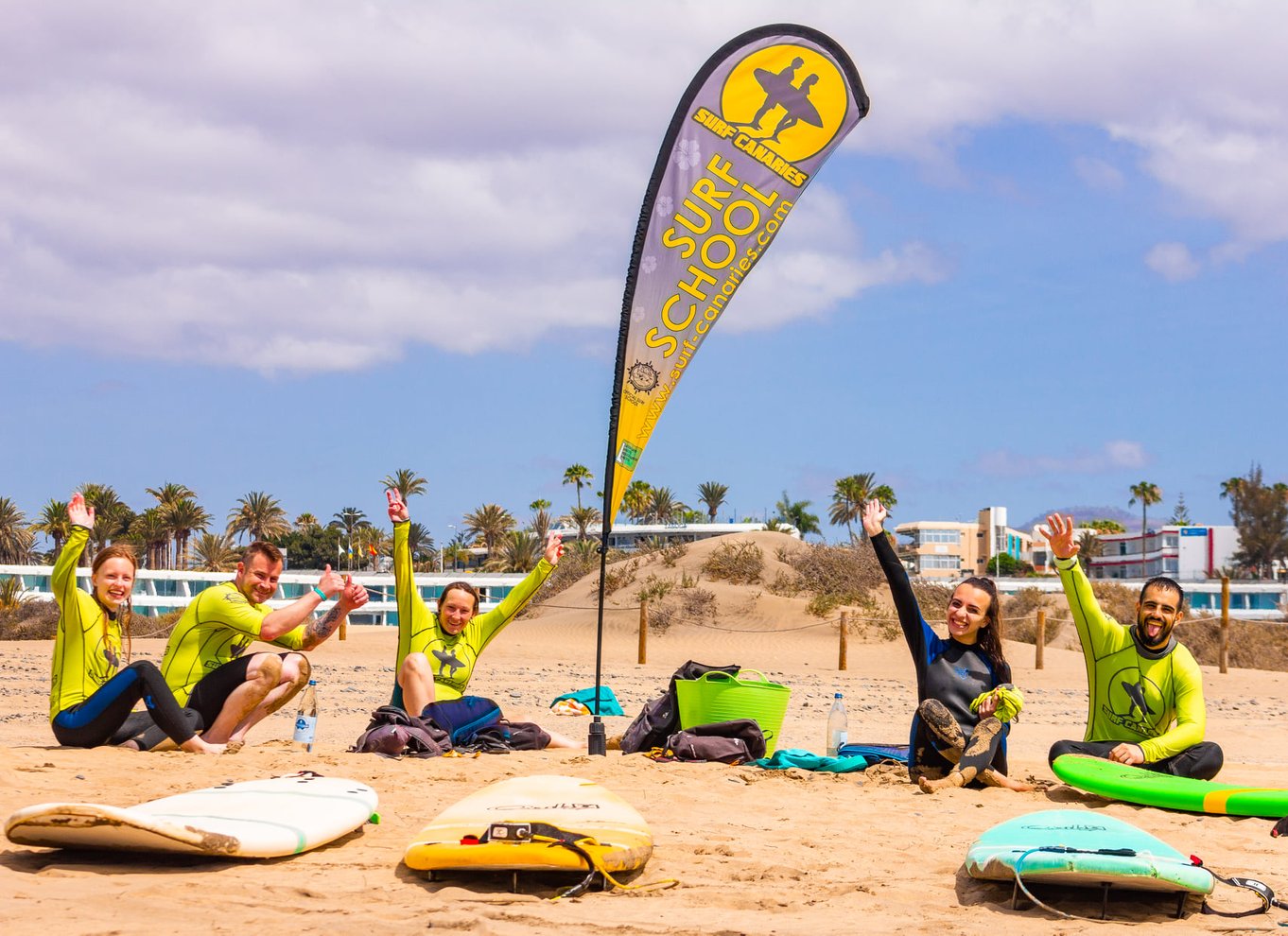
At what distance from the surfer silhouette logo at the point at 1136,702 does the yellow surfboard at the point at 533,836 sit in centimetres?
359

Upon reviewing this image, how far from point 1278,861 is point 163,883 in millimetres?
4315

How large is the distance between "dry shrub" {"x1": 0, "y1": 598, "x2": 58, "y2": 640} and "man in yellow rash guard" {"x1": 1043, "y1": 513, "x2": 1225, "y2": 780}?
2230 cm

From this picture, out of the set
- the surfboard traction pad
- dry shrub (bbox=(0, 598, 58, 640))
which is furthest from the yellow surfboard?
dry shrub (bbox=(0, 598, 58, 640))

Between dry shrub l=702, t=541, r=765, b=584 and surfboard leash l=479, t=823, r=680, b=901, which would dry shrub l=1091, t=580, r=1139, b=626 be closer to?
dry shrub l=702, t=541, r=765, b=584

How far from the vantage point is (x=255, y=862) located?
4.47 metres

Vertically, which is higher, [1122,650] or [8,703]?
[1122,650]

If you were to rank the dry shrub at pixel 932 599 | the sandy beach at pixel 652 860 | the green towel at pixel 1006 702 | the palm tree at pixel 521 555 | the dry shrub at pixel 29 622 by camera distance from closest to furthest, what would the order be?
the sandy beach at pixel 652 860, the green towel at pixel 1006 702, the dry shrub at pixel 29 622, the dry shrub at pixel 932 599, the palm tree at pixel 521 555

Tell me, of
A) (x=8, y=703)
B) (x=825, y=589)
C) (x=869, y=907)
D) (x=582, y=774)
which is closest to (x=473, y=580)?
(x=825, y=589)

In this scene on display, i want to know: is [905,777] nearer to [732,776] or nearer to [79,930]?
[732,776]

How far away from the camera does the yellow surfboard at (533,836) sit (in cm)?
421

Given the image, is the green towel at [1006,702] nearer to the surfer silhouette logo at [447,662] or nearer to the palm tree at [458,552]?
the surfer silhouette logo at [447,662]

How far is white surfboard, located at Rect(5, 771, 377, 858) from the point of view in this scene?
423 cm

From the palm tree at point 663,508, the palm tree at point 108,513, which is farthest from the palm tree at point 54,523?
the palm tree at point 663,508

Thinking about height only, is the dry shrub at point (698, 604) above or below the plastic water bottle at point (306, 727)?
above
